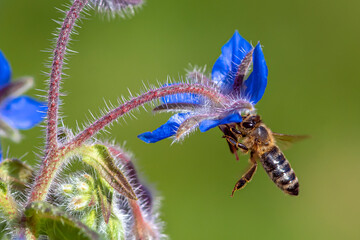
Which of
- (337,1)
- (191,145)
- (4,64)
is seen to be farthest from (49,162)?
(337,1)

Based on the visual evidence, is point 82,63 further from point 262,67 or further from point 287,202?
A: point 262,67

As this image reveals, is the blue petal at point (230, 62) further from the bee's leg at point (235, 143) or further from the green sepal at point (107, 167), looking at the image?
the green sepal at point (107, 167)

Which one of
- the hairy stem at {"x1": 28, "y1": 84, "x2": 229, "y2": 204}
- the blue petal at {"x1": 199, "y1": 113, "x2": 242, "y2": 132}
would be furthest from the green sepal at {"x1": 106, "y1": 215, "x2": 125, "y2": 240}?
the blue petal at {"x1": 199, "y1": 113, "x2": 242, "y2": 132}

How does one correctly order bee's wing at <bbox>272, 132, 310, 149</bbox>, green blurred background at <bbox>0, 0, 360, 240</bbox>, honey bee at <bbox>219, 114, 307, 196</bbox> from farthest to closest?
green blurred background at <bbox>0, 0, 360, 240</bbox>, bee's wing at <bbox>272, 132, 310, 149</bbox>, honey bee at <bbox>219, 114, 307, 196</bbox>

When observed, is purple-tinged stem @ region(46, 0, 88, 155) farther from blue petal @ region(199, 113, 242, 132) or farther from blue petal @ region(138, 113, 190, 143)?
blue petal @ region(199, 113, 242, 132)

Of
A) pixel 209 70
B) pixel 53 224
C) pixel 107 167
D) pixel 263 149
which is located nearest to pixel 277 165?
pixel 263 149

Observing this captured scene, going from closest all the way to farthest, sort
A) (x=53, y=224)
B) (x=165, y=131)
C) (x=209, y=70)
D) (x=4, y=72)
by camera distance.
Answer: (x=53, y=224), (x=165, y=131), (x=4, y=72), (x=209, y=70)

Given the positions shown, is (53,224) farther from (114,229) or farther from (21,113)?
(21,113)
